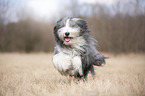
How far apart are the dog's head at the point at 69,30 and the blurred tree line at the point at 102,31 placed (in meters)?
3.70

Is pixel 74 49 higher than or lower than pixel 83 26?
lower

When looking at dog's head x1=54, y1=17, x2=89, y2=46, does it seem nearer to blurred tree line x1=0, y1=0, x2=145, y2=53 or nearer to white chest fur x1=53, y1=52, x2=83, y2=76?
white chest fur x1=53, y1=52, x2=83, y2=76

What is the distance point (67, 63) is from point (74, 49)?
1.11 feet

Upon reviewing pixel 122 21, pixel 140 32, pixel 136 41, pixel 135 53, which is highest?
pixel 122 21

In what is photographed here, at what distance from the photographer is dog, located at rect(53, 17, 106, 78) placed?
273cm

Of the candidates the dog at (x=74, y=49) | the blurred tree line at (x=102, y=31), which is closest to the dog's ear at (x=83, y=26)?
the dog at (x=74, y=49)

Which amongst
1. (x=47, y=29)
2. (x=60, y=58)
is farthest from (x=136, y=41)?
(x=60, y=58)

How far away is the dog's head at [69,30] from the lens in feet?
9.24

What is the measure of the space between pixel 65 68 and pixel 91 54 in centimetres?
63

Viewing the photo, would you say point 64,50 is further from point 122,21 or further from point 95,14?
point 95,14

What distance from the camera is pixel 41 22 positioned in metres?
12.0

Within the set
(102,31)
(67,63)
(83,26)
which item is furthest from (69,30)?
(102,31)

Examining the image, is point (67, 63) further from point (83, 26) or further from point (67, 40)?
point (83, 26)

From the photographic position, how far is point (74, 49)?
2869 millimetres
